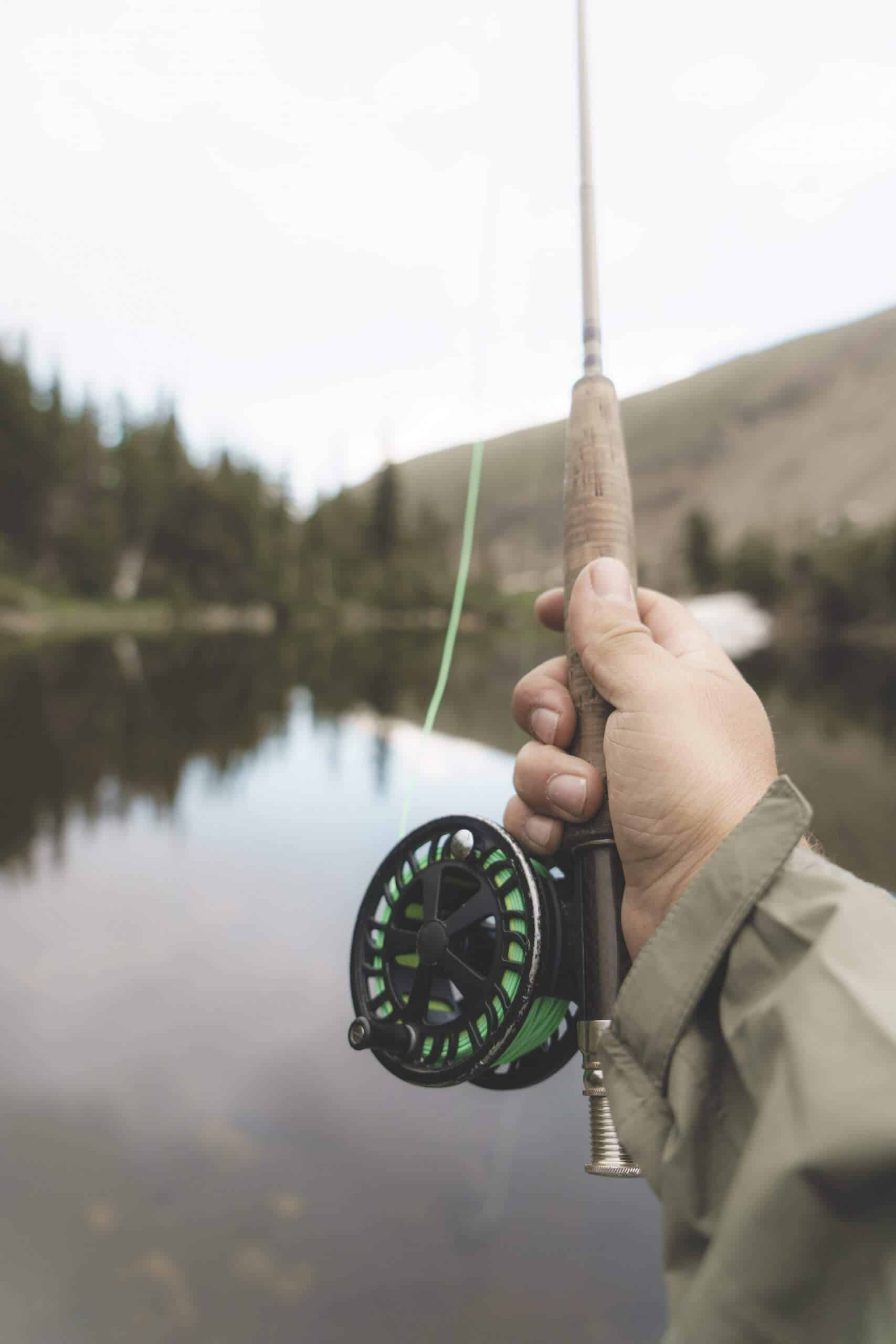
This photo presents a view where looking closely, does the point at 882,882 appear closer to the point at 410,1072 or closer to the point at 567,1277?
the point at 567,1277

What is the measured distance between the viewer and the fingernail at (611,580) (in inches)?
58.5

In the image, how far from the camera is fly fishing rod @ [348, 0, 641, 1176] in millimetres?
1243

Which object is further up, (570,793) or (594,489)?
(594,489)

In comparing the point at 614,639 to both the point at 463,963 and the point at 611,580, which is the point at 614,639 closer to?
the point at 611,580

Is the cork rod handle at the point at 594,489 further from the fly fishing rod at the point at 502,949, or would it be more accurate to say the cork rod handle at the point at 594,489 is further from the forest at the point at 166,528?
the forest at the point at 166,528

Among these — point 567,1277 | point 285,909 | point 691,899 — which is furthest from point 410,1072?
point 285,909

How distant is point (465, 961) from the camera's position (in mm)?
1296

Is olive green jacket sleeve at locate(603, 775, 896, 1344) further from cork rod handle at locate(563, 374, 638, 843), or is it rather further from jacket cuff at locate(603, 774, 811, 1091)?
cork rod handle at locate(563, 374, 638, 843)

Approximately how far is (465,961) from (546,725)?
1.47ft

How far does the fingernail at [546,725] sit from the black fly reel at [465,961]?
248 millimetres

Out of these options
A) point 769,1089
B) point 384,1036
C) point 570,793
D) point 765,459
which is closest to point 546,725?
point 570,793

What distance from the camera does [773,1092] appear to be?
0.83 meters

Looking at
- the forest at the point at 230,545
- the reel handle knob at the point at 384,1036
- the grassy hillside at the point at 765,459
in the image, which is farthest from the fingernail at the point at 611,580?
the grassy hillside at the point at 765,459

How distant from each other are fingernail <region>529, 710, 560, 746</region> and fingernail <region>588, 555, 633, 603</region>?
23cm
